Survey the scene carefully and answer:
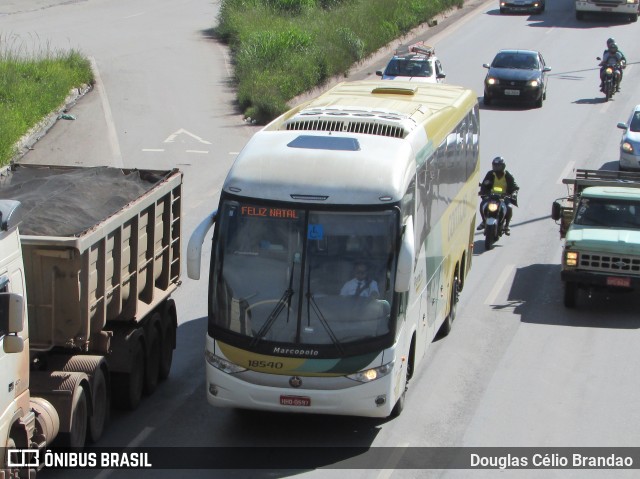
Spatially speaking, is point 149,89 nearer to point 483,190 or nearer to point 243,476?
point 483,190

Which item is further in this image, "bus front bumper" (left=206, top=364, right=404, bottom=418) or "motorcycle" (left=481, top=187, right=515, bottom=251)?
"motorcycle" (left=481, top=187, right=515, bottom=251)

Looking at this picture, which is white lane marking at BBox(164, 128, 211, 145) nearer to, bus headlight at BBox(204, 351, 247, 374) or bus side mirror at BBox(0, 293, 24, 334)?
bus headlight at BBox(204, 351, 247, 374)

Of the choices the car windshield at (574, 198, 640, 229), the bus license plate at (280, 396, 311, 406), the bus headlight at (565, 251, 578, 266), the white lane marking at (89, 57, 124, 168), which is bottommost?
the white lane marking at (89, 57, 124, 168)

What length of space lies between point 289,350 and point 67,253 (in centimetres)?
258

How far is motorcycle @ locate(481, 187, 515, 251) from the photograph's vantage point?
21750 mm

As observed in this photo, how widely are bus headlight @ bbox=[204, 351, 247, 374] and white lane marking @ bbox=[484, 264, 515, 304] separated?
7201mm

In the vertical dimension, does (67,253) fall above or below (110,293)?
above

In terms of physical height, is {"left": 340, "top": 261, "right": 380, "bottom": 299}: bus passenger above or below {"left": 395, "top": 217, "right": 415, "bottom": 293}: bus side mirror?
below

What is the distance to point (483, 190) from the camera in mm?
22156

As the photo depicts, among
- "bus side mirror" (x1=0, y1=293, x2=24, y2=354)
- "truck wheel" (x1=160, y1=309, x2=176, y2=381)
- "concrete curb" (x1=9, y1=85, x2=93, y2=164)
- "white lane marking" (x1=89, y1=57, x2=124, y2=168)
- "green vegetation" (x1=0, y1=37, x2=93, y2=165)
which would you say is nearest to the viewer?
"bus side mirror" (x1=0, y1=293, x2=24, y2=354)

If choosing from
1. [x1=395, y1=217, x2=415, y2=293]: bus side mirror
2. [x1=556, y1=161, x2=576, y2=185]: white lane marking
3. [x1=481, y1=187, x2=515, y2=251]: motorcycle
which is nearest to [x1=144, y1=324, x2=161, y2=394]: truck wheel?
[x1=395, y1=217, x2=415, y2=293]: bus side mirror

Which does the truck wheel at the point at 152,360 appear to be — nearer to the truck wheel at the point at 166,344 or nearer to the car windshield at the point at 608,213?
the truck wheel at the point at 166,344

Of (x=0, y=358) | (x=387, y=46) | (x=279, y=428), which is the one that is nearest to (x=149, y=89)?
(x=387, y=46)

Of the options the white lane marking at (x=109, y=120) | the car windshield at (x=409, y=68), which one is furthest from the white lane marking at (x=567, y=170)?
the white lane marking at (x=109, y=120)
